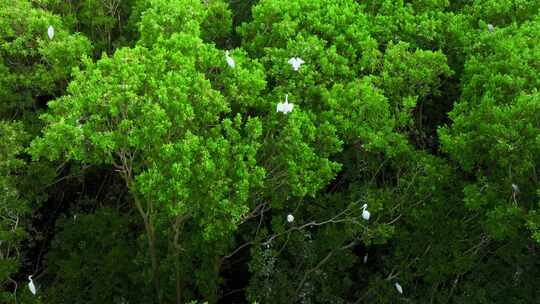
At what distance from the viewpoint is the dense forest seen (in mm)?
9859

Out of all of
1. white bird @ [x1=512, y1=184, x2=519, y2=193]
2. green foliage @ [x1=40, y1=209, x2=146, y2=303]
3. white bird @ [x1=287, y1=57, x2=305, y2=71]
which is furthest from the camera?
green foliage @ [x1=40, y1=209, x2=146, y2=303]

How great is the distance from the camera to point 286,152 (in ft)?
35.7

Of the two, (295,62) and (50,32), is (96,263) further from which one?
(295,62)

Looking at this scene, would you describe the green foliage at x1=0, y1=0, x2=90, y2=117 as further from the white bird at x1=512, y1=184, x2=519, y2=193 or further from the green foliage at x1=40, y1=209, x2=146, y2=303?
the white bird at x1=512, y1=184, x2=519, y2=193

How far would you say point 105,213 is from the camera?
13195mm

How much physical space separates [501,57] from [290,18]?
5089 mm

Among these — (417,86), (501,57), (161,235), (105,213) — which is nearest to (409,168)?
(417,86)

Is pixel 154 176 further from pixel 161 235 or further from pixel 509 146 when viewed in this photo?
pixel 509 146

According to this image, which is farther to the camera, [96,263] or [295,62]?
[96,263]

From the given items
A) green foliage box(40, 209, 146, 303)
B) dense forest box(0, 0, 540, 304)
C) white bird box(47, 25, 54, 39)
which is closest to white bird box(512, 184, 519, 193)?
dense forest box(0, 0, 540, 304)

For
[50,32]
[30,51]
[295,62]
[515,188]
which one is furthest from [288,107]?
[30,51]

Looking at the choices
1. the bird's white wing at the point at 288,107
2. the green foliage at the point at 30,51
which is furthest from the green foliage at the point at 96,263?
the bird's white wing at the point at 288,107

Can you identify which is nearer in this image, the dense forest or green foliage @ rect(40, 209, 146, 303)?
the dense forest

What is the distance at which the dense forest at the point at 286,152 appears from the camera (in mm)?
9859
